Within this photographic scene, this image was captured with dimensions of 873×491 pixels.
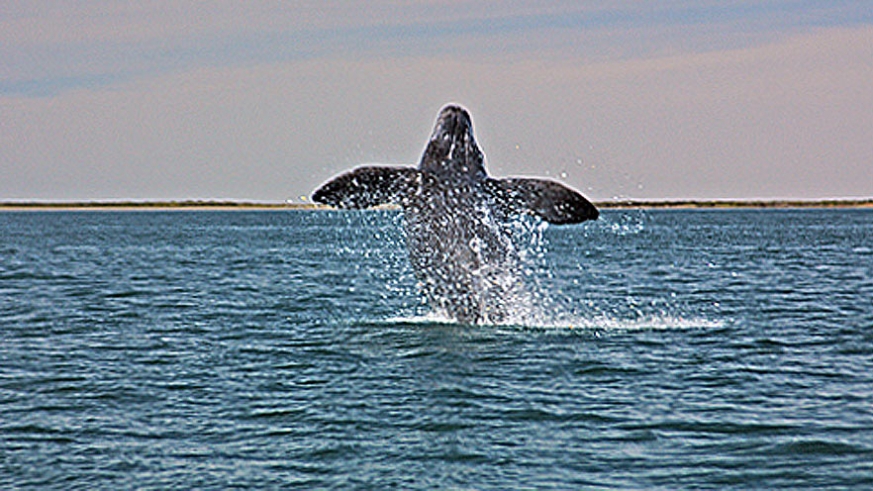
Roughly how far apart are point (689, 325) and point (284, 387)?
1101 centimetres

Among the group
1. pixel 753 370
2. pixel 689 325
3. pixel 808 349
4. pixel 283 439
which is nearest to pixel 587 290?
pixel 689 325

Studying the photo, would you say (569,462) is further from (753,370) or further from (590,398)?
(753,370)

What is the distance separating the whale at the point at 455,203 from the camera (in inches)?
760

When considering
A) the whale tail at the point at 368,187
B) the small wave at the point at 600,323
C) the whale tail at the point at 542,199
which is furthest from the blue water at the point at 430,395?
the whale tail at the point at 368,187

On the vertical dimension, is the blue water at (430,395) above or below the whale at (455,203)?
below

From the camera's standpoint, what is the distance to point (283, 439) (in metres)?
13.6

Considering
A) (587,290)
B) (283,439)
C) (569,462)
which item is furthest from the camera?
(587,290)

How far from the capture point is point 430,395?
52.8ft

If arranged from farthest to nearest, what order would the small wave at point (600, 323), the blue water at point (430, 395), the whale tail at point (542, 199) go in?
the small wave at point (600, 323), the whale tail at point (542, 199), the blue water at point (430, 395)

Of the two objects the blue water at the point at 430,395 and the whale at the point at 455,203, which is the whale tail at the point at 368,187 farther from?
the blue water at the point at 430,395

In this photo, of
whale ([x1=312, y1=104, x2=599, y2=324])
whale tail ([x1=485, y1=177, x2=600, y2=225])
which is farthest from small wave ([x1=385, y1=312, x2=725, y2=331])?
whale tail ([x1=485, y1=177, x2=600, y2=225])

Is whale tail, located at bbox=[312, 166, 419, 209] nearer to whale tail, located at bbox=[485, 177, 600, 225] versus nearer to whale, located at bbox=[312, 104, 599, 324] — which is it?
whale, located at bbox=[312, 104, 599, 324]

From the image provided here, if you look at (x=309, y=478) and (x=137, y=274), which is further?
(x=137, y=274)

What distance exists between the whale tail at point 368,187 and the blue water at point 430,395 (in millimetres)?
2720
